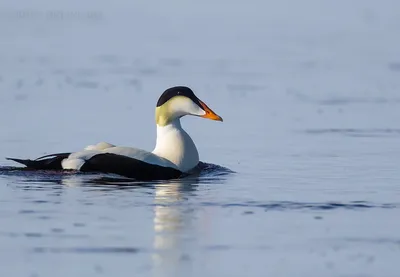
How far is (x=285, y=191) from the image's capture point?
11.6 metres

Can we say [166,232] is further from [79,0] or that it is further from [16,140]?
[79,0]

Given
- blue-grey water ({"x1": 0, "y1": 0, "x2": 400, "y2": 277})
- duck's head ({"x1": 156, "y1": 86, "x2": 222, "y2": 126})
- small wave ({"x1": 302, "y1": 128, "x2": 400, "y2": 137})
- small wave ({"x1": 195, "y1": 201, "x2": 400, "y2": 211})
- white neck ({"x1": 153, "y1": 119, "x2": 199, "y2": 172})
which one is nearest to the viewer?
blue-grey water ({"x1": 0, "y1": 0, "x2": 400, "y2": 277})

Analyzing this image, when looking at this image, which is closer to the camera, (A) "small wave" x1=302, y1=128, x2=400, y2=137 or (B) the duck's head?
(B) the duck's head

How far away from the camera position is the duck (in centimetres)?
1201

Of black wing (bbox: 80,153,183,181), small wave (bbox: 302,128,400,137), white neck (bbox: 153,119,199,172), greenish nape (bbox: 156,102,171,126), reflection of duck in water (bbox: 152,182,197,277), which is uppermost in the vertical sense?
greenish nape (bbox: 156,102,171,126)

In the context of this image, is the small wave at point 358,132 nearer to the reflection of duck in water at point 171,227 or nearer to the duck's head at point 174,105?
the duck's head at point 174,105

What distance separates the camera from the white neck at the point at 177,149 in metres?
12.6

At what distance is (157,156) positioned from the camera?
12469 millimetres

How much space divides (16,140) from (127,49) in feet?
48.5

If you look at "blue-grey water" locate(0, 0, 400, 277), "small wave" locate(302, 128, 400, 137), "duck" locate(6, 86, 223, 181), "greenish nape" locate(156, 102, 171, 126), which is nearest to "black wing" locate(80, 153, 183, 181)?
"duck" locate(6, 86, 223, 181)

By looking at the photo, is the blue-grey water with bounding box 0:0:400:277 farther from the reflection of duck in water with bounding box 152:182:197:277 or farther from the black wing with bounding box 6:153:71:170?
the black wing with bounding box 6:153:71:170

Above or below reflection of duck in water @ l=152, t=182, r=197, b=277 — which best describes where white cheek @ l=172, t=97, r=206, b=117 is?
above

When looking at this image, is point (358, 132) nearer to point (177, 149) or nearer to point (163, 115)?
point (163, 115)

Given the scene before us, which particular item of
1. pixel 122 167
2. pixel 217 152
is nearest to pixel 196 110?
pixel 122 167
